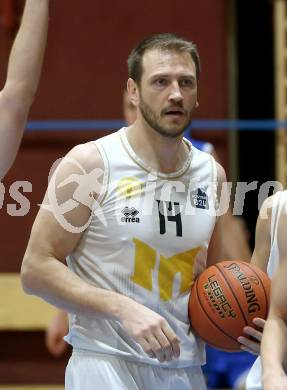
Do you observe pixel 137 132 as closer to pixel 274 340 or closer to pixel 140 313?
pixel 140 313

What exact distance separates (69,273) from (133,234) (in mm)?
290

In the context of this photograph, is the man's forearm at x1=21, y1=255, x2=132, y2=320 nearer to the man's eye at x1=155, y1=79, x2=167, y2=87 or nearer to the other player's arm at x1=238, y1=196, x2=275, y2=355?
the other player's arm at x1=238, y1=196, x2=275, y2=355

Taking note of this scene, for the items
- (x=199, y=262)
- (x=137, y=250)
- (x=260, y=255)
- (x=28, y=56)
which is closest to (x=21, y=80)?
(x=28, y=56)

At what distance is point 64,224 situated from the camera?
11.4ft

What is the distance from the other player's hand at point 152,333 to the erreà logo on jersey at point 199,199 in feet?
1.97

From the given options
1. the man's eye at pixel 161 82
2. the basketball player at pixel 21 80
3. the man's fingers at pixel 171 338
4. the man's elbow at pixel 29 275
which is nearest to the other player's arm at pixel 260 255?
Result: the man's fingers at pixel 171 338

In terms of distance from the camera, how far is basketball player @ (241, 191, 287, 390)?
9.84 ft

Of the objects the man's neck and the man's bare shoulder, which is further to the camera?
the man's neck

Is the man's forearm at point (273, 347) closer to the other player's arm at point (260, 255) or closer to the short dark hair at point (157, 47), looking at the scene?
the other player's arm at point (260, 255)

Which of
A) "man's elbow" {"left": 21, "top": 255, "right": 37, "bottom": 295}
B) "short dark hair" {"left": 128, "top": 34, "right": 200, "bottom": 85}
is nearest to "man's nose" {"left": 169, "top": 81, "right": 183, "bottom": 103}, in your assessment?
"short dark hair" {"left": 128, "top": 34, "right": 200, "bottom": 85}

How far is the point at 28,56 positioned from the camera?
3.08m

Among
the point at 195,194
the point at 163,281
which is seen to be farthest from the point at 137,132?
the point at 163,281

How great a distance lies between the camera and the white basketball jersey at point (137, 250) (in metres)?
3.54

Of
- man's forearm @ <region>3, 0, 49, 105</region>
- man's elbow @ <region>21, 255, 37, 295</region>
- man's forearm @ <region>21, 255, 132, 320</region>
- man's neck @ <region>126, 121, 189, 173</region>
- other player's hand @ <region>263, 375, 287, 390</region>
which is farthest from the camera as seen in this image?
man's neck @ <region>126, 121, 189, 173</region>
